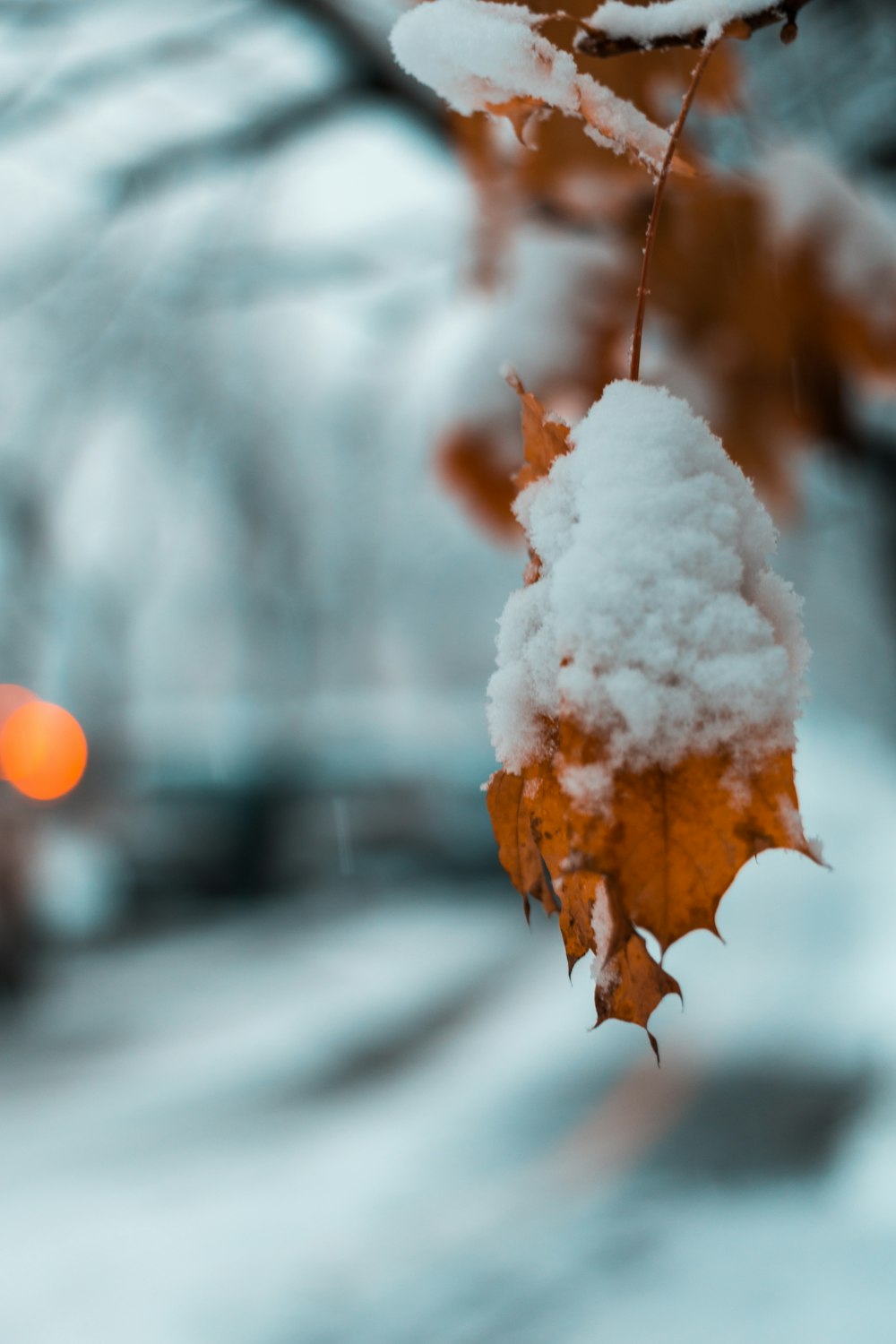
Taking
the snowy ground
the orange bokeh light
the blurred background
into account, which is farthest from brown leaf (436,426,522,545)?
the orange bokeh light

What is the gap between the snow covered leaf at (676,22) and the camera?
359 mm

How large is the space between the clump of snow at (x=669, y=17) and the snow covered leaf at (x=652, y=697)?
0.15m

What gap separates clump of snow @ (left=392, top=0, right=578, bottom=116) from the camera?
0.36 meters

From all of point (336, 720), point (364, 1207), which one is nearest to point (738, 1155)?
point (364, 1207)

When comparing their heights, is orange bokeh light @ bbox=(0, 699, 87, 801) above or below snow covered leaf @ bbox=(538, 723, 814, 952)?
above

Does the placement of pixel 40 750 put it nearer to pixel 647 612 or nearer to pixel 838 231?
pixel 838 231

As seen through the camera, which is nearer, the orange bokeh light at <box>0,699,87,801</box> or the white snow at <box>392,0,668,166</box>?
the white snow at <box>392,0,668,166</box>

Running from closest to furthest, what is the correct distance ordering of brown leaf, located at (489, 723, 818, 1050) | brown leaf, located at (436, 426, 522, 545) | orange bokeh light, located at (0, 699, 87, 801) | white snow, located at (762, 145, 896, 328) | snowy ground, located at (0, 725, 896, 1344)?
brown leaf, located at (489, 723, 818, 1050) < white snow, located at (762, 145, 896, 328) < brown leaf, located at (436, 426, 522, 545) < snowy ground, located at (0, 725, 896, 1344) < orange bokeh light, located at (0, 699, 87, 801)

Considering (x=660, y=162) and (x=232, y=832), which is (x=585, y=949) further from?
(x=232, y=832)

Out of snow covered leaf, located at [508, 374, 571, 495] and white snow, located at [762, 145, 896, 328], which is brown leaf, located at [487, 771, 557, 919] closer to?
snow covered leaf, located at [508, 374, 571, 495]

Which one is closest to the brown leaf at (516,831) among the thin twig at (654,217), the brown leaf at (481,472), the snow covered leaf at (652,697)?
the snow covered leaf at (652,697)

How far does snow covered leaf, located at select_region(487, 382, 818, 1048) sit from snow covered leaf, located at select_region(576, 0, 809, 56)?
15 cm

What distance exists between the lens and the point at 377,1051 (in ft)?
11.6

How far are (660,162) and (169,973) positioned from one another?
4.64 meters
